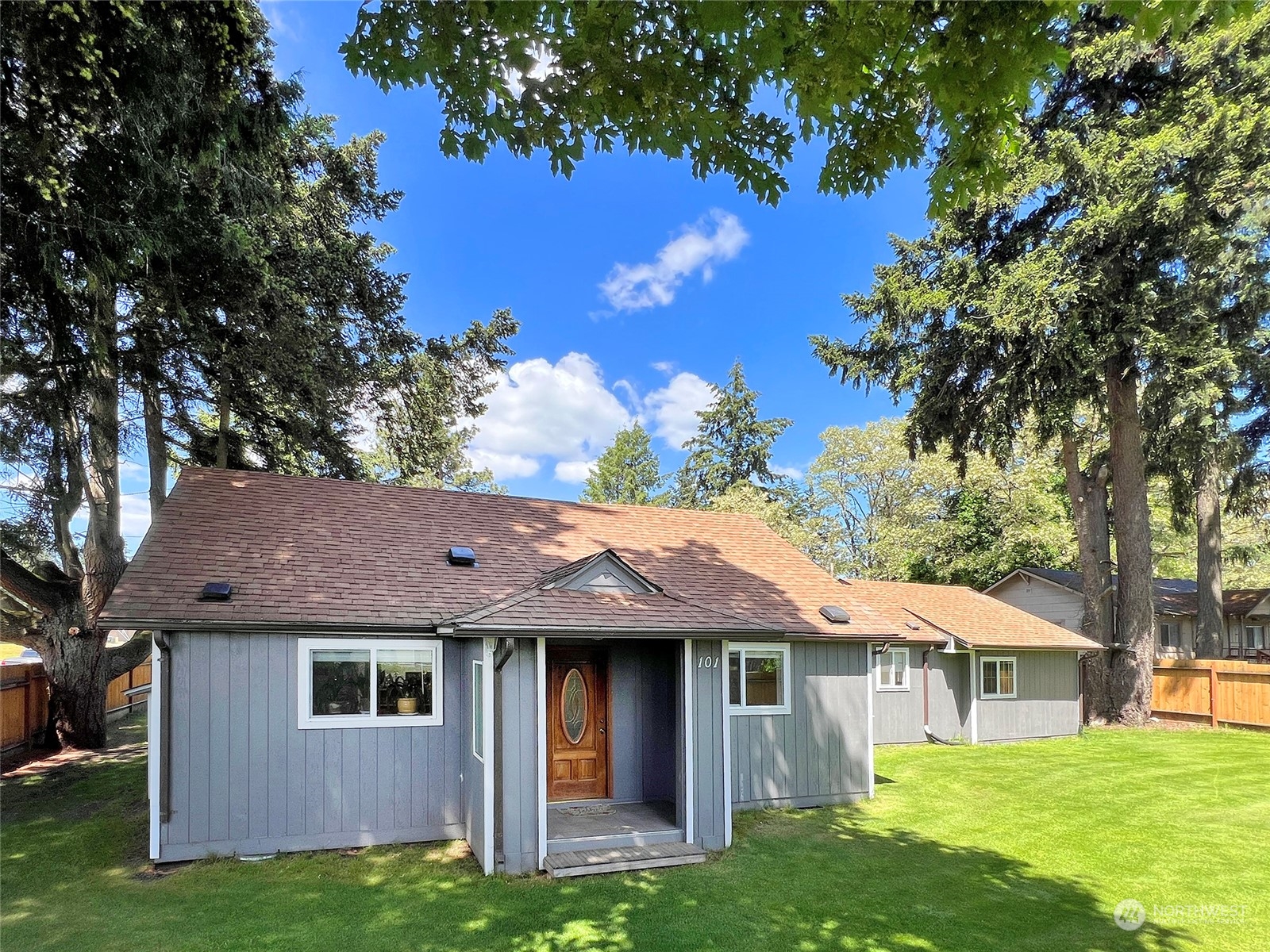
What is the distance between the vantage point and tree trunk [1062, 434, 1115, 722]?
1873 centimetres

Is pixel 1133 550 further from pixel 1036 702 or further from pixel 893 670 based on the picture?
pixel 893 670

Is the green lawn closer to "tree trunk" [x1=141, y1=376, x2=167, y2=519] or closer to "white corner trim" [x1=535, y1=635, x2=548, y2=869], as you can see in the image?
"white corner trim" [x1=535, y1=635, x2=548, y2=869]

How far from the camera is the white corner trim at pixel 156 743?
745 cm

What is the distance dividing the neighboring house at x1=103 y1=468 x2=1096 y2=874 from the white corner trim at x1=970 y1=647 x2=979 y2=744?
5985 millimetres

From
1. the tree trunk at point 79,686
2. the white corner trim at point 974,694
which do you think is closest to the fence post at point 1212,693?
the white corner trim at point 974,694

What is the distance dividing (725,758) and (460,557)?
4.74m

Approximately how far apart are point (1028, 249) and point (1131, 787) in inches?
489

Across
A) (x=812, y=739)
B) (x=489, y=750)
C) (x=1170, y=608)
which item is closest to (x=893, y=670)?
(x=812, y=739)

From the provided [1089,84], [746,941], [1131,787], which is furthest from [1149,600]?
[746,941]

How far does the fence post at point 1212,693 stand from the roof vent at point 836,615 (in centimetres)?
1297

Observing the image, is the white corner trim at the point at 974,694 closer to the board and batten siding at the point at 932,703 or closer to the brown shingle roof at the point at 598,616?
the board and batten siding at the point at 932,703

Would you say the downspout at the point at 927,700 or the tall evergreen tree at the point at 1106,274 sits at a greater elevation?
the tall evergreen tree at the point at 1106,274

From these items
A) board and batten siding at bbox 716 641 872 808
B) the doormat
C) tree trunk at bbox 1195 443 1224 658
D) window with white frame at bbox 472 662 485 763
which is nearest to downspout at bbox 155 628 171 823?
window with white frame at bbox 472 662 485 763

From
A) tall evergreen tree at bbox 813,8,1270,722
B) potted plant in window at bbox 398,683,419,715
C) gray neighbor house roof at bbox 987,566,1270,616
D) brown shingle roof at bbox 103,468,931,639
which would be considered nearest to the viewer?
brown shingle roof at bbox 103,468,931,639
